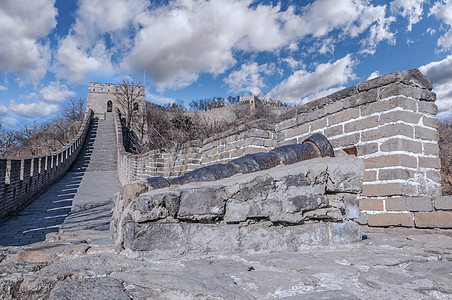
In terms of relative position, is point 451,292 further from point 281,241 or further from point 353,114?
point 353,114

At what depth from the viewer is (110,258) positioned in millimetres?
1793

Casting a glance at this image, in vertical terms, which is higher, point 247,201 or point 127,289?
point 247,201

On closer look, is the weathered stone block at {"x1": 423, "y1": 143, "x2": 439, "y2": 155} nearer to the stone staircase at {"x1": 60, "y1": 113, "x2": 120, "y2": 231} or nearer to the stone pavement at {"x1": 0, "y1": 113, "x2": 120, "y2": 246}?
the stone pavement at {"x1": 0, "y1": 113, "x2": 120, "y2": 246}

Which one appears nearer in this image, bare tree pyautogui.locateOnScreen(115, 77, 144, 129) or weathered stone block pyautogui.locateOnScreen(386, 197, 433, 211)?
weathered stone block pyautogui.locateOnScreen(386, 197, 433, 211)

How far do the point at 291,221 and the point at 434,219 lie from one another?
150cm

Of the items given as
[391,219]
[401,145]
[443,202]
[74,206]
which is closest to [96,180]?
[74,206]

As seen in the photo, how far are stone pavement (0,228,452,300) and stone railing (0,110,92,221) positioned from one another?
767 cm

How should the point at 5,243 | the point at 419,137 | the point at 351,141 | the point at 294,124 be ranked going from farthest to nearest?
the point at 5,243, the point at 294,124, the point at 351,141, the point at 419,137

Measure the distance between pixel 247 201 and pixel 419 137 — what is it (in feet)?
6.88

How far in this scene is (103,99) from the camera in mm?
37406

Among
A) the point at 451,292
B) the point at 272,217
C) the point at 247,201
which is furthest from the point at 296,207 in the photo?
the point at 451,292

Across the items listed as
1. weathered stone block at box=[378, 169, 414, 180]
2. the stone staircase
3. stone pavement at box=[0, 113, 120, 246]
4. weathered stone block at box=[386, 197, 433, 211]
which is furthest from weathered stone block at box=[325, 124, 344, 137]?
the stone staircase

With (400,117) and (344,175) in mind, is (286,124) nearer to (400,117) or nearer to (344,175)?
(400,117)

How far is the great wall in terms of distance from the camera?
141 cm
